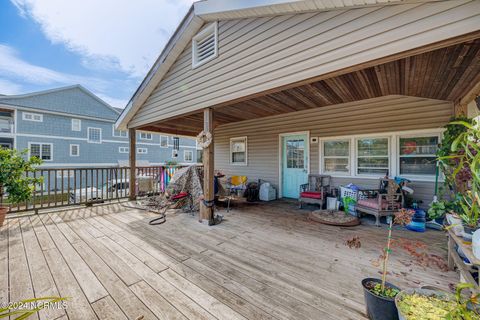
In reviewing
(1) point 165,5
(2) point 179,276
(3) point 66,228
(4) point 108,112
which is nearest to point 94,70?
(4) point 108,112

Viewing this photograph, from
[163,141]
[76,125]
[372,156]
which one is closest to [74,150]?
[76,125]

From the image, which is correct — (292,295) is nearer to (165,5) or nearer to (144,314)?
(144,314)

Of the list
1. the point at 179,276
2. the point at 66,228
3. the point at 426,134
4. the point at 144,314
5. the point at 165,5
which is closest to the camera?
the point at 144,314

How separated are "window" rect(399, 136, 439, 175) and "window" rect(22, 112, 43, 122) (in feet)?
69.4

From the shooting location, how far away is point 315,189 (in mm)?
5535

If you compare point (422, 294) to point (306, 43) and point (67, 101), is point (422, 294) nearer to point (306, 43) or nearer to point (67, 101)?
point (306, 43)

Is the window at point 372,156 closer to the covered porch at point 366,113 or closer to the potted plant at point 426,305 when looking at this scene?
the covered porch at point 366,113

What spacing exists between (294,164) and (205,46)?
13.6ft

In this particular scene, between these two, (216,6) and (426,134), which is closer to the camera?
(216,6)

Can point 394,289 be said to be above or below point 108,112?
below

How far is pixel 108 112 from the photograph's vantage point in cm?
1798

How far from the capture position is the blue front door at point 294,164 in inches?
233

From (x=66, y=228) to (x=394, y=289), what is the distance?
17.0 ft

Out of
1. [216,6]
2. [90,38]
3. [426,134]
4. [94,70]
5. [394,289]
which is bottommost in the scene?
[394,289]
